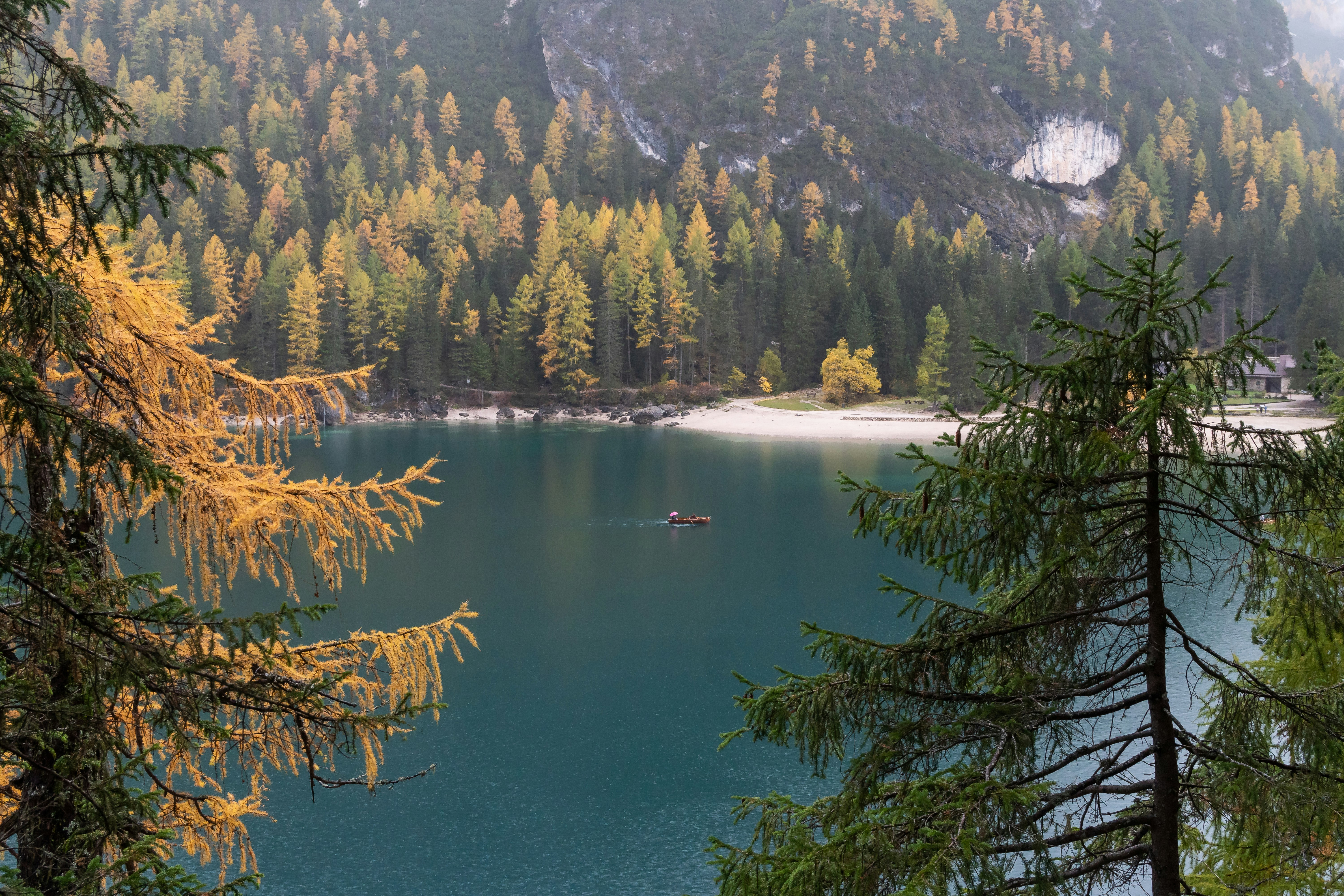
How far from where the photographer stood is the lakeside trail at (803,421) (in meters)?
62.6

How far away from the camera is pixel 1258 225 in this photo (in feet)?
318

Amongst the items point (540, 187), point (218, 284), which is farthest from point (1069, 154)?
point (218, 284)

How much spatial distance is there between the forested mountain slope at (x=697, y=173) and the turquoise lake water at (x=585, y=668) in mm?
29230

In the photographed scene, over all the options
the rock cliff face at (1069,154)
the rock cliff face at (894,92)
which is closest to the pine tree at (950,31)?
the rock cliff face at (894,92)

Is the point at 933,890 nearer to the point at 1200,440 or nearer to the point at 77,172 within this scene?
the point at 1200,440

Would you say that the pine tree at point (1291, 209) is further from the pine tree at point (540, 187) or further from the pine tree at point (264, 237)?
the pine tree at point (264, 237)

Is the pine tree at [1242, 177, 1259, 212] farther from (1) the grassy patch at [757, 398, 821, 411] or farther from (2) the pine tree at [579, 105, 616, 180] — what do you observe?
(2) the pine tree at [579, 105, 616, 180]

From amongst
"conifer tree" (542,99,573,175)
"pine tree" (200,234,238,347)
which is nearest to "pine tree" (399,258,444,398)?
"pine tree" (200,234,238,347)

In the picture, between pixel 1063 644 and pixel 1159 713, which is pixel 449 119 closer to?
pixel 1063 644

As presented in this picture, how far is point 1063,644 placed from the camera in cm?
419

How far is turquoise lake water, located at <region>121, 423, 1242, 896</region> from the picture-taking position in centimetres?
1516

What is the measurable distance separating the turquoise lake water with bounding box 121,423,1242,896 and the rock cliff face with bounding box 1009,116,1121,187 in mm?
106730

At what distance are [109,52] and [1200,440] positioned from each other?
547 ft

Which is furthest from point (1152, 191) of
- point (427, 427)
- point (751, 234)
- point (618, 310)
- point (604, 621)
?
point (604, 621)
